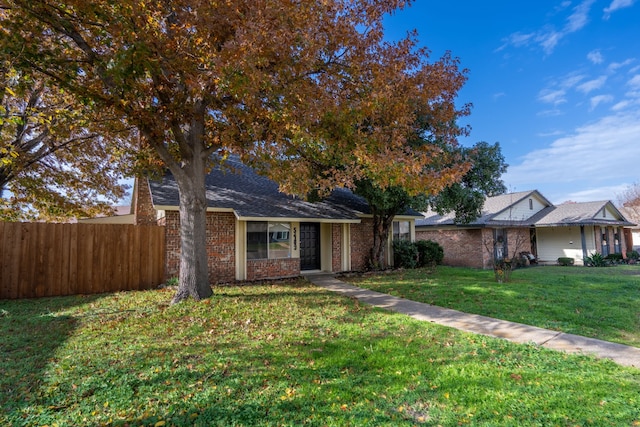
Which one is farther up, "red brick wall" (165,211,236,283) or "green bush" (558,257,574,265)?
"red brick wall" (165,211,236,283)

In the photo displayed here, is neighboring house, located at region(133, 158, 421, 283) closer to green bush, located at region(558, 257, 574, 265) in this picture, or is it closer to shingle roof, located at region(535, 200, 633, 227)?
shingle roof, located at region(535, 200, 633, 227)

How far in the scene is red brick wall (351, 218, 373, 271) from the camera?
49.0 feet

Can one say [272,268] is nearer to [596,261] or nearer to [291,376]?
[291,376]

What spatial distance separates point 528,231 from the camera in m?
22.1

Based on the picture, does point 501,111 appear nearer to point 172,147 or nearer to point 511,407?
point 172,147

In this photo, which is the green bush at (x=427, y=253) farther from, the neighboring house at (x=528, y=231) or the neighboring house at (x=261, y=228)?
the neighboring house at (x=528, y=231)

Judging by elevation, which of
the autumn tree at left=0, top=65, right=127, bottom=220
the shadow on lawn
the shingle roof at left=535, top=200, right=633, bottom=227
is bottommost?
the shadow on lawn

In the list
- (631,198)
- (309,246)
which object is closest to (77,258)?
(309,246)

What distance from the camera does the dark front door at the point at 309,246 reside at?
14.1m

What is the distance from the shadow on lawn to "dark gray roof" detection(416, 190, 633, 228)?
17.5 metres

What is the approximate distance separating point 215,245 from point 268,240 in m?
1.97

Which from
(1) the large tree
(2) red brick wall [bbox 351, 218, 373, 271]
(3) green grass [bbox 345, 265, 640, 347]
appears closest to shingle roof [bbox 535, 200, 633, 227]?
(3) green grass [bbox 345, 265, 640, 347]

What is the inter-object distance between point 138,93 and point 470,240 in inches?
706

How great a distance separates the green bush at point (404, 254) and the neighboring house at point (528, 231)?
13.4 ft
